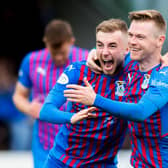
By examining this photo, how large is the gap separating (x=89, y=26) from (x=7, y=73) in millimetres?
1370

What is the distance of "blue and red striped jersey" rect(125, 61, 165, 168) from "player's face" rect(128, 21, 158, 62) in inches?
5.6

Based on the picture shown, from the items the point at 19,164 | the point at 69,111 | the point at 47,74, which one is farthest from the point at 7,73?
the point at 69,111

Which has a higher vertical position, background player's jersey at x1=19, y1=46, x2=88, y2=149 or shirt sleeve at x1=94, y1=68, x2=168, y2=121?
shirt sleeve at x1=94, y1=68, x2=168, y2=121

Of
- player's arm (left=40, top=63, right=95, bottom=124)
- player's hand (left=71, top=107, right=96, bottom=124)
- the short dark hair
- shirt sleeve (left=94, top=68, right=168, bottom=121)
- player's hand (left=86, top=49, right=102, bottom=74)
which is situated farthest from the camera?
the short dark hair

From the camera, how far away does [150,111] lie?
136 inches

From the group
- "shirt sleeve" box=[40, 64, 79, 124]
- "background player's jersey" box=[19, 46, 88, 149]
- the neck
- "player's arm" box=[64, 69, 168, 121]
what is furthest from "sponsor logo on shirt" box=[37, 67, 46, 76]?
"player's arm" box=[64, 69, 168, 121]

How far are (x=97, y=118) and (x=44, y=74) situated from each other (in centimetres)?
167

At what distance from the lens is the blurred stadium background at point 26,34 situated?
752cm

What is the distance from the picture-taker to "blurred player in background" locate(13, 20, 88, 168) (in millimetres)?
5324

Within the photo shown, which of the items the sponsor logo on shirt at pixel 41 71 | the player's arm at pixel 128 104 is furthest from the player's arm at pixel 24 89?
the player's arm at pixel 128 104

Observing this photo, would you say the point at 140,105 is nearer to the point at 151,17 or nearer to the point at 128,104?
the point at 128,104

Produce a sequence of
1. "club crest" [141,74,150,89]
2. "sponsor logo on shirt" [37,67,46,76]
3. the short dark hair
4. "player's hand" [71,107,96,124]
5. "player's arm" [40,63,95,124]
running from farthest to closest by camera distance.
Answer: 1. "sponsor logo on shirt" [37,67,46,76]
2. the short dark hair
3. "player's arm" [40,63,95,124]
4. "club crest" [141,74,150,89]
5. "player's hand" [71,107,96,124]

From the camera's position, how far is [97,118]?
3969 mm

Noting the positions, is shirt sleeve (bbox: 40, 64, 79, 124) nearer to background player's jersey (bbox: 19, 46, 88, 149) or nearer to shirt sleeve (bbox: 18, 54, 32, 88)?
background player's jersey (bbox: 19, 46, 88, 149)
